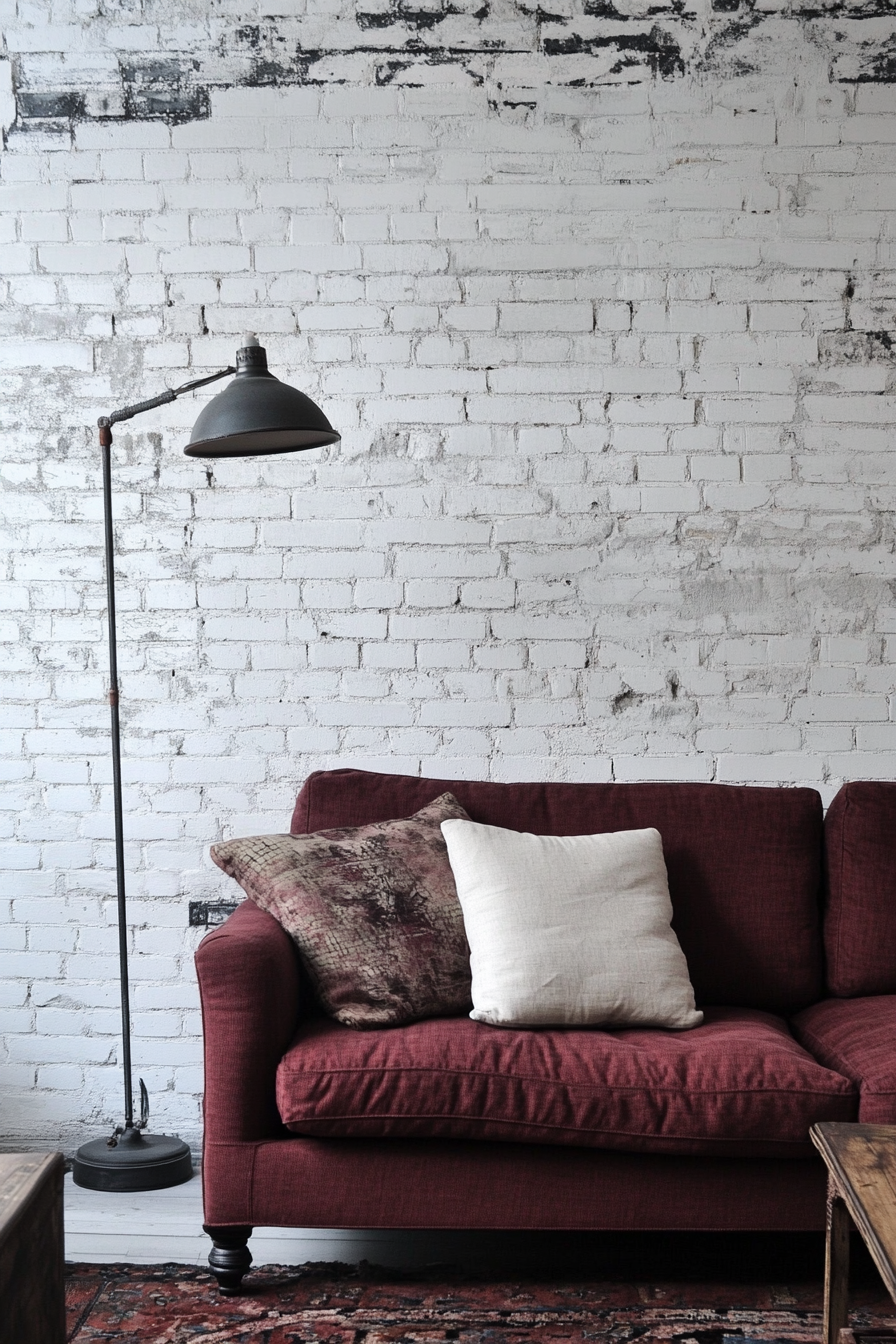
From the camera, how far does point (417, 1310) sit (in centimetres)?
223

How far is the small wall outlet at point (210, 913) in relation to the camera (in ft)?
10.8

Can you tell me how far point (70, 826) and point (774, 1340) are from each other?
6.78 ft

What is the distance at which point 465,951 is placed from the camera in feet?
8.53

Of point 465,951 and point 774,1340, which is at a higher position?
point 465,951

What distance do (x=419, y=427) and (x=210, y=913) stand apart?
1376 millimetres

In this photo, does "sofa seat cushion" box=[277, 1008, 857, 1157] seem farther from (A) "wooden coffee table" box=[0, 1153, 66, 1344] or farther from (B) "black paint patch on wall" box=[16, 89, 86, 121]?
(B) "black paint patch on wall" box=[16, 89, 86, 121]

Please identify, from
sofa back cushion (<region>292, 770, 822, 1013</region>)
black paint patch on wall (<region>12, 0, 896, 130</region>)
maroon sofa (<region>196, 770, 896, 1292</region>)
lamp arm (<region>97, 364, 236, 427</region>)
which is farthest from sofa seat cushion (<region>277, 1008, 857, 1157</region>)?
black paint patch on wall (<region>12, 0, 896, 130</region>)

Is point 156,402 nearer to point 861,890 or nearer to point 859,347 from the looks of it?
point 859,347

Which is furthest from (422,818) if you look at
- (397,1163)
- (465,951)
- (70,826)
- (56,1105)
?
(56,1105)

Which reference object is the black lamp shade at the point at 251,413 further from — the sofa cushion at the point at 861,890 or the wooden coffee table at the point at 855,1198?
the wooden coffee table at the point at 855,1198

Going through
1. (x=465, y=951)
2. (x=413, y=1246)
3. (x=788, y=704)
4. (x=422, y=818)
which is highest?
(x=788, y=704)

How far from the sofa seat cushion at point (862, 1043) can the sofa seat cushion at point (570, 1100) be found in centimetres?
4

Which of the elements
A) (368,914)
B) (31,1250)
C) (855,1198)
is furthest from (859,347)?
(31,1250)

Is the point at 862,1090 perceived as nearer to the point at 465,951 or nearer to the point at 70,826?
the point at 465,951
